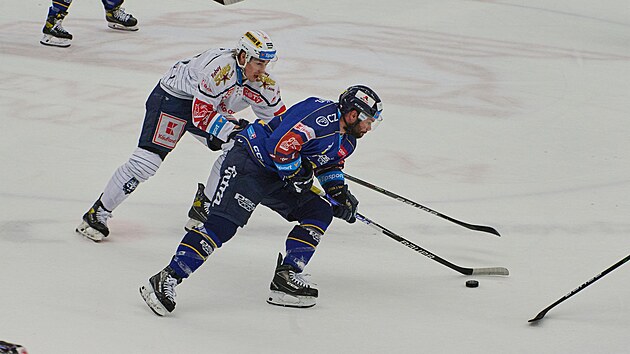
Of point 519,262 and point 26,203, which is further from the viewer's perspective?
point 26,203

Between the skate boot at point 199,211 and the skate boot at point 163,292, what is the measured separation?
1.06 metres

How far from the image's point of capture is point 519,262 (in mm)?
4359

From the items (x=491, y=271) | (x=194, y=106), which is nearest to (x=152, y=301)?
(x=194, y=106)

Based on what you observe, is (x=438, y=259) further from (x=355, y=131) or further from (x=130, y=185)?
(x=130, y=185)

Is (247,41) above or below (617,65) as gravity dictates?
above

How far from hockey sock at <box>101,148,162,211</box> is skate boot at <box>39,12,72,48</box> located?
12.2ft

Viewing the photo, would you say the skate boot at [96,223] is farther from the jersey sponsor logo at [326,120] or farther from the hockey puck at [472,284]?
the hockey puck at [472,284]

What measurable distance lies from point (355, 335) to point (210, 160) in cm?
234

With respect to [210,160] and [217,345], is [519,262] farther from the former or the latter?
[210,160]

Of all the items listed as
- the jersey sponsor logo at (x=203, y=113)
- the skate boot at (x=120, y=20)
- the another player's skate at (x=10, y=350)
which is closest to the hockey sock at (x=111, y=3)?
the skate boot at (x=120, y=20)

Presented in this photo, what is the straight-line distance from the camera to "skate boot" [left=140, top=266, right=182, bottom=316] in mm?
3486

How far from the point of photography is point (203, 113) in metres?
4.13

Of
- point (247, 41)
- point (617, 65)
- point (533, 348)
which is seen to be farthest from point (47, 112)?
point (617, 65)

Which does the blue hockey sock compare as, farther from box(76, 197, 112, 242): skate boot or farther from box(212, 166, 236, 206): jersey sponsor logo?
box(76, 197, 112, 242): skate boot
